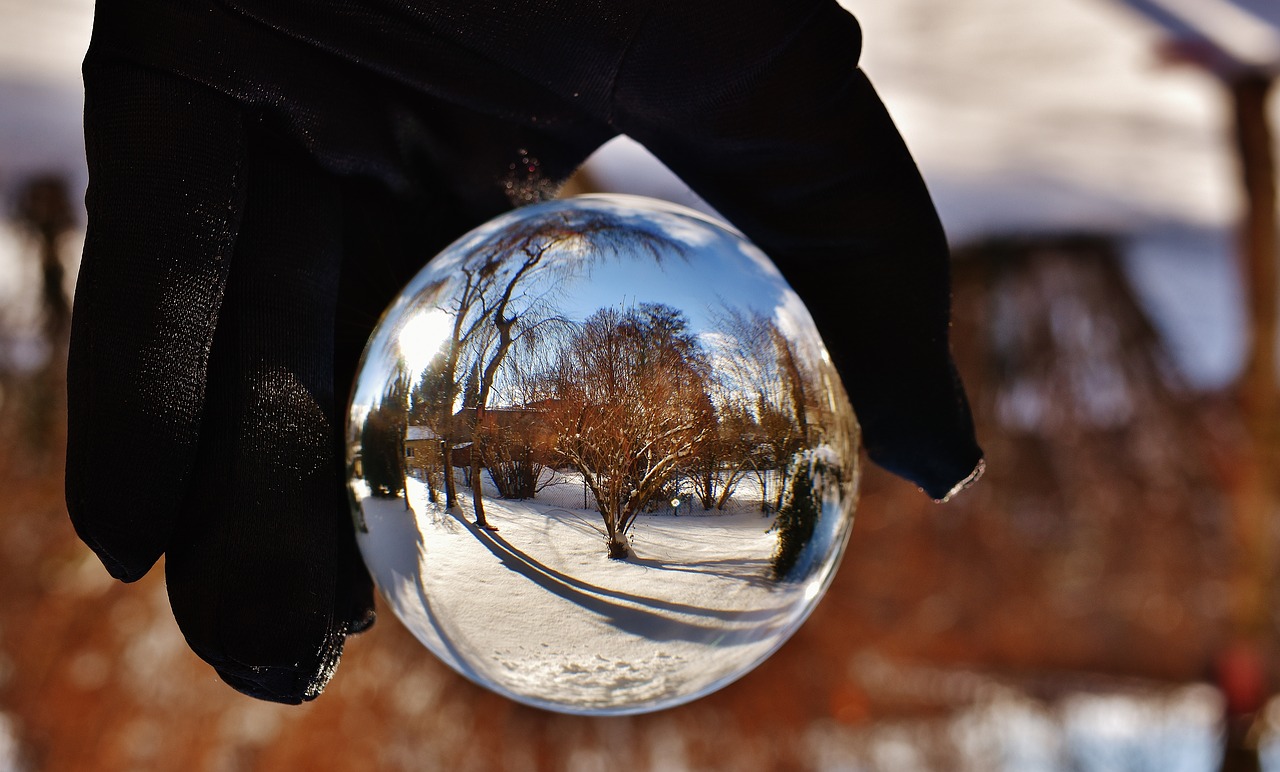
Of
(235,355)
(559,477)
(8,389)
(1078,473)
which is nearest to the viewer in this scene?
(559,477)

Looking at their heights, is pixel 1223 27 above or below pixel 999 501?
above

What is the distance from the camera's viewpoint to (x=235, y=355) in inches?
19.0

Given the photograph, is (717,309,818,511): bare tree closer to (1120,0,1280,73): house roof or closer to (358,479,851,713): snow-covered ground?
(358,479,851,713): snow-covered ground

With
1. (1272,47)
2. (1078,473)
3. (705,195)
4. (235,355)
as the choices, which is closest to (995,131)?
(1272,47)

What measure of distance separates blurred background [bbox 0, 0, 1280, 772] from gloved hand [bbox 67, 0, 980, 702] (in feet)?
3.25

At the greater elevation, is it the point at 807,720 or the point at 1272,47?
the point at 1272,47

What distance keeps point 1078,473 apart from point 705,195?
218 cm

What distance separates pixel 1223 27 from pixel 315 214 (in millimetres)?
1686

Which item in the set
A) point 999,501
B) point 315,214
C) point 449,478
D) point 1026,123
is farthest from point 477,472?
point 999,501

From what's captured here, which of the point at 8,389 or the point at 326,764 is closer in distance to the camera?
the point at 326,764

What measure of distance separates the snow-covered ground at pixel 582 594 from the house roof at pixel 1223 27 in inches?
56.8

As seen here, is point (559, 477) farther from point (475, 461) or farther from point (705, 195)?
point (705, 195)

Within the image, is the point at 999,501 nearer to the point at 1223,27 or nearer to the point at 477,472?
the point at 1223,27

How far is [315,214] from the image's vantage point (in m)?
0.52
